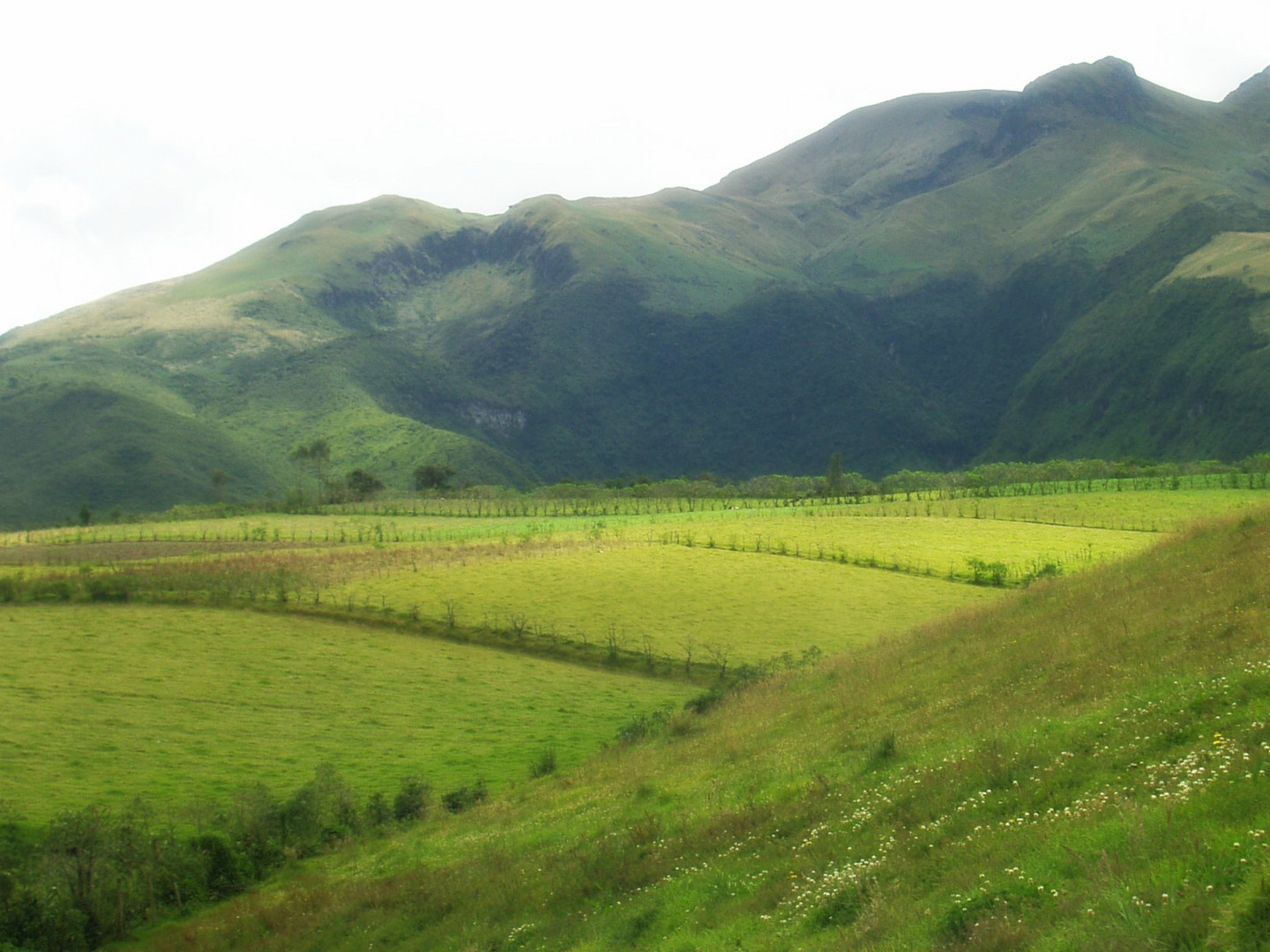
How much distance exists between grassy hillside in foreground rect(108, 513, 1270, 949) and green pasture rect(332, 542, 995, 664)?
26.7m

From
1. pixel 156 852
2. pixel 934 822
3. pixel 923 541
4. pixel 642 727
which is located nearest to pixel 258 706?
pixel 156 852

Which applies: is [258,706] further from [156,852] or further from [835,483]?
[835,483]

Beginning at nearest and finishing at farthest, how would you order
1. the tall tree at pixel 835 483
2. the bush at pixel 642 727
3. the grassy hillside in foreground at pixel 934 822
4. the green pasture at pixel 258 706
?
the grassy hillside in foreground at pixel 934 822
the green pasture at pixel 258 706
the bush at pixel 642 727
the tall tree at pixel 835 483

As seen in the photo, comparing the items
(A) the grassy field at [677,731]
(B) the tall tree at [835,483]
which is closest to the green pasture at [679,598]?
(A) the grassy field at [677,731]

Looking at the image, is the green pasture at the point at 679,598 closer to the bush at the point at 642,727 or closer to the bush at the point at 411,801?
the bush at the point at 642,727

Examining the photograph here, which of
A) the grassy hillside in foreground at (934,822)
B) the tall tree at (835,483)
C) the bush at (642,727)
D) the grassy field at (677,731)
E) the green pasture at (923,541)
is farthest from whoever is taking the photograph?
the tall tree at (835,483)

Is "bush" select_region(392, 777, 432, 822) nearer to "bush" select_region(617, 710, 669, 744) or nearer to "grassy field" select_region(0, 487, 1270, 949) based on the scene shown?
"grassy field" select_region(0, 487, 1270, 949)

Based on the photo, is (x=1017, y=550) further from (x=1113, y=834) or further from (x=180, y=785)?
(x=1113, y=834)

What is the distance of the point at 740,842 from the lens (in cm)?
1728

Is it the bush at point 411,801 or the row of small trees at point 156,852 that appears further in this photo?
the bush at point 411,801

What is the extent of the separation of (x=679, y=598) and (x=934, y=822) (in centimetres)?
5218

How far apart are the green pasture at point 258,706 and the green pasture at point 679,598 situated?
499cm

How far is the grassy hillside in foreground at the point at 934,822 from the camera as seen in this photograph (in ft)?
35.3

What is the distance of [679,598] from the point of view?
6656 centimetres
